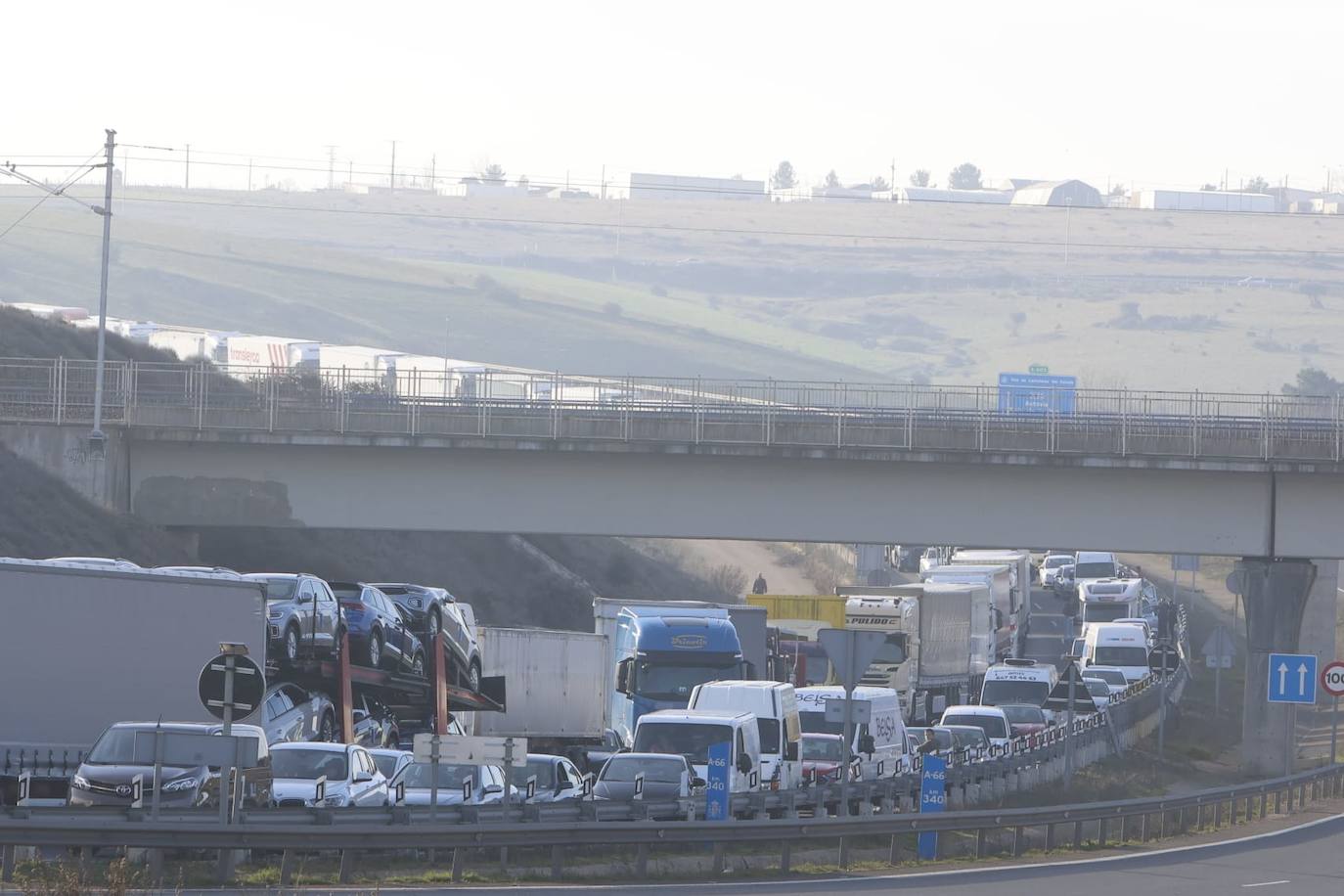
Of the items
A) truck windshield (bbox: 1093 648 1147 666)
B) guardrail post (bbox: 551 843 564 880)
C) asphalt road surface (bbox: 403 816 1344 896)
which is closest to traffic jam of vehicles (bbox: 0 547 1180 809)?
guardrail post (bbox: 551 843 564 880)

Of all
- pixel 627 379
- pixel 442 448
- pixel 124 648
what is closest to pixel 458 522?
pixel 442 448

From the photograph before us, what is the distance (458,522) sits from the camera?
46500 mm

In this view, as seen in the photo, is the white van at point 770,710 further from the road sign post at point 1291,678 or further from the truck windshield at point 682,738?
the road sign post at point 1291,678

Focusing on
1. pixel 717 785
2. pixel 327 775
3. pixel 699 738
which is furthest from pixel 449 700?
pixel 717 785

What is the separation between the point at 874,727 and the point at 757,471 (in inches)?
595

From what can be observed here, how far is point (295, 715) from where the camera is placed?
26891 millimetres

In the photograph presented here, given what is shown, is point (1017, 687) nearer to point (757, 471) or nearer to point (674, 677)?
point (757, 471)

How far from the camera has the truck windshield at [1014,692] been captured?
158ft

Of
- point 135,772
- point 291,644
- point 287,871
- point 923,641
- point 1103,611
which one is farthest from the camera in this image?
point 1103,611

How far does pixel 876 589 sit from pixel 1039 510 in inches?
388

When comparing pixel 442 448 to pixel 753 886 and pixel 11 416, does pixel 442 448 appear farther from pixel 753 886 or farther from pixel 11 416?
pixel 753 886

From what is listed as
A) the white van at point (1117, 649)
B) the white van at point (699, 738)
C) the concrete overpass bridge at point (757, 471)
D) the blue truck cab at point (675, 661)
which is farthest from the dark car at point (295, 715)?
the white van at point (1117, 649)

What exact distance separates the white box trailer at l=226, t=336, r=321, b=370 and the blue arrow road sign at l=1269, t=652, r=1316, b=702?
89.5 meters

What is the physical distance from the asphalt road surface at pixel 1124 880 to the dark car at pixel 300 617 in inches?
396
